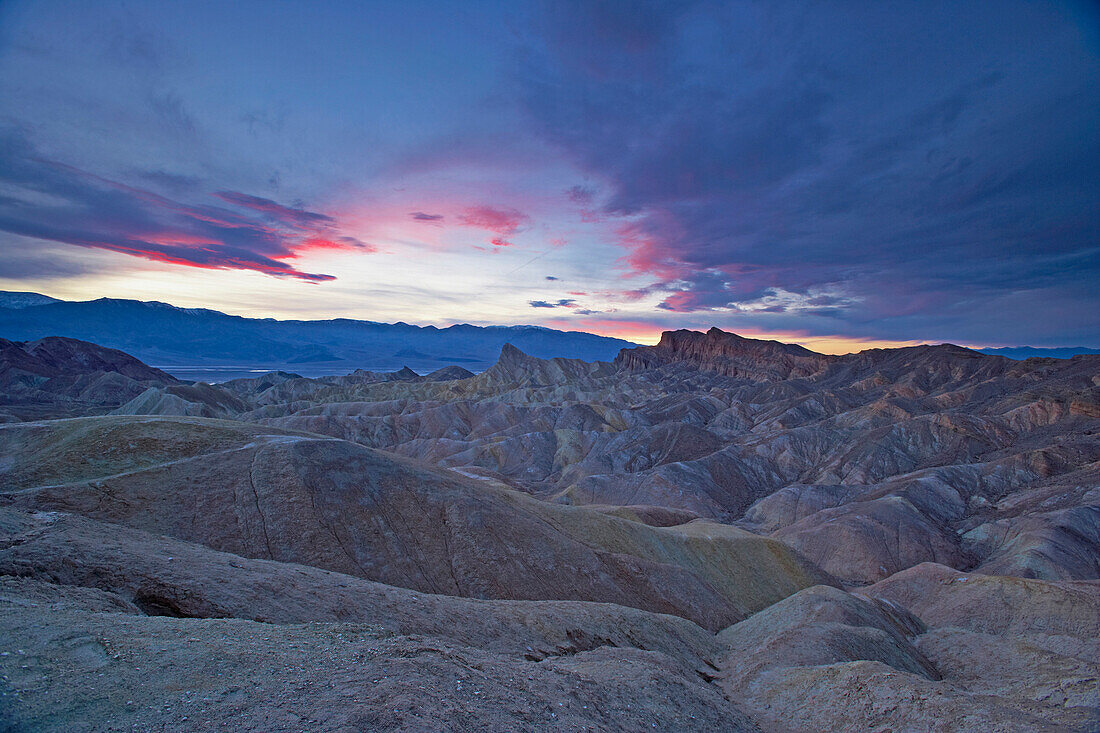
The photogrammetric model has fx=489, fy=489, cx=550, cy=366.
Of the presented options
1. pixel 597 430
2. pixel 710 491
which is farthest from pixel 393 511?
pixel 597 430

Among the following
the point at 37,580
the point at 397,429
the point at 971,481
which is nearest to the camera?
the point at 37,580

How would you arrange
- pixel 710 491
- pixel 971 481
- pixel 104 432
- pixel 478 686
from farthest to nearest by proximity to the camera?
pixel 710 491
pixel 971 481
pixel 104 432
pixel 478 686

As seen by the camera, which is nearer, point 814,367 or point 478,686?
point 478,686

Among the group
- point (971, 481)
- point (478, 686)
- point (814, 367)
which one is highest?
point (814, 367)

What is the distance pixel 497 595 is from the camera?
70.7 ft

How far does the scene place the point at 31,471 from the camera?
19.6 meters

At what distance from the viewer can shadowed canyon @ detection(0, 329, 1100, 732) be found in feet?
24.5

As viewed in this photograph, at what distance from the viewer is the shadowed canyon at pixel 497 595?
746cm

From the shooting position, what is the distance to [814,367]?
478 ft

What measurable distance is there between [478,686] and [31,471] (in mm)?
22421

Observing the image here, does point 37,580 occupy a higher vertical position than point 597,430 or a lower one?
higher

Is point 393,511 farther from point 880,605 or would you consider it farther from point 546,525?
point 880,605

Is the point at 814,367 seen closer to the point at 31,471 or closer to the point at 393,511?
the point at 393,511

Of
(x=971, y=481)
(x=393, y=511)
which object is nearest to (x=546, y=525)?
(x=393, y=511)
